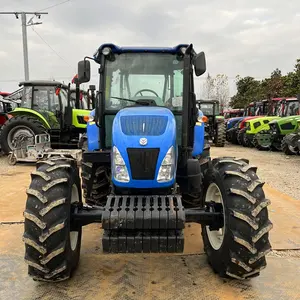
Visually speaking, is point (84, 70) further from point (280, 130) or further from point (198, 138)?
point (280, 130)

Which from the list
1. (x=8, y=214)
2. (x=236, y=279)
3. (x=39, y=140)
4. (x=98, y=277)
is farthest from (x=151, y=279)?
(x=39, y=140)

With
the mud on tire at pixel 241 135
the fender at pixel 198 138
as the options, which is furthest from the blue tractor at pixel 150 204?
the mud on tire at pixel 241 135

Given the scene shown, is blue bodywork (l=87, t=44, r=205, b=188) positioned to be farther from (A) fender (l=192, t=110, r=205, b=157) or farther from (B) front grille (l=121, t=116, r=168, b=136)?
(A) fender (l=192, t=110, r=205, b=157)

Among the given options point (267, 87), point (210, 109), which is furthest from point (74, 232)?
point (267, 87)

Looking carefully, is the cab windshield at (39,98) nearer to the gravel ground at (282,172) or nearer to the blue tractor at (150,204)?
the gravel ground at (282,172)

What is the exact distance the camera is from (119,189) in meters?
3.44

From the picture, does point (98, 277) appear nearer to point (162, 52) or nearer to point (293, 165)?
point (162, 52)

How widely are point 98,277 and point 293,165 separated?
30.4ft

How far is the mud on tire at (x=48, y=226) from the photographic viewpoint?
2957 mm

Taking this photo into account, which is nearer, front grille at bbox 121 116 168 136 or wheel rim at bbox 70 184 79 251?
front grille at bbox 121 116 168 136

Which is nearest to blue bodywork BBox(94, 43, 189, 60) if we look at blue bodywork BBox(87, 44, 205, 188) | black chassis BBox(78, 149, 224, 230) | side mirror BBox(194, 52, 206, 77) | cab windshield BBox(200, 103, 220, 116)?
side mirror BBox(194, 52, 206, 77)

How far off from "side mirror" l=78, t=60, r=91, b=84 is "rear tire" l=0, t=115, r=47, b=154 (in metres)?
7.14

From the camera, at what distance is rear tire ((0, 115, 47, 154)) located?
10.9 metres

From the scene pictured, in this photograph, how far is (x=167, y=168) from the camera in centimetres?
329
